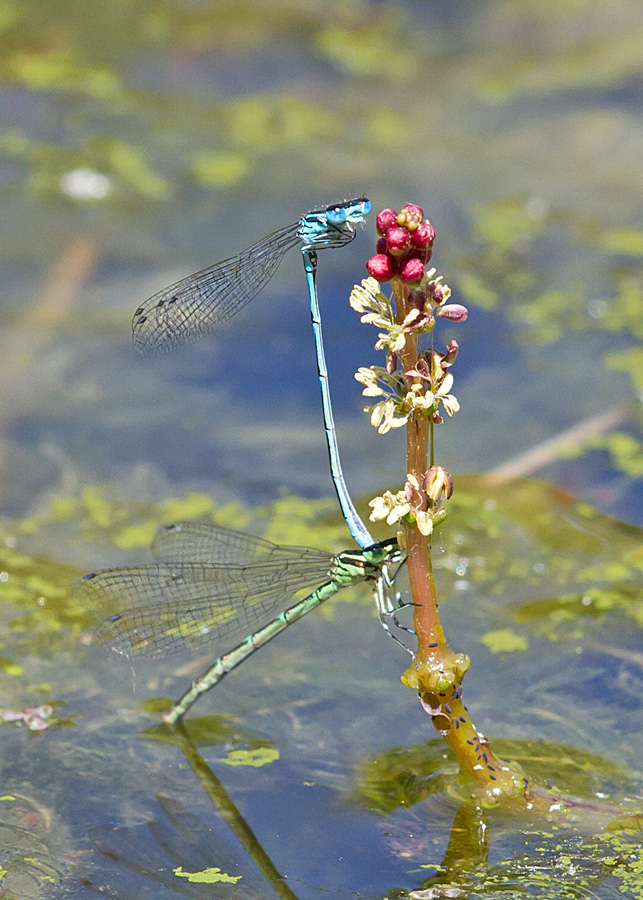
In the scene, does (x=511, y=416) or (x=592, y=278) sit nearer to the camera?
(x=511, y=416)

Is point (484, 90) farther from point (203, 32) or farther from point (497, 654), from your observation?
point (497, 654)

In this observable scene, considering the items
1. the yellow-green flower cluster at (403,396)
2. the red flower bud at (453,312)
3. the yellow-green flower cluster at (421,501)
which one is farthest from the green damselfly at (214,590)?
the red flower bud at (453,312)

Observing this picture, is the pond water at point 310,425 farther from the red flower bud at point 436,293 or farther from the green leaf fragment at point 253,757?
the red flower bud at point 436,293

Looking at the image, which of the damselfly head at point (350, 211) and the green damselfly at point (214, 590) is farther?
the green damselfly at point (214, 590)

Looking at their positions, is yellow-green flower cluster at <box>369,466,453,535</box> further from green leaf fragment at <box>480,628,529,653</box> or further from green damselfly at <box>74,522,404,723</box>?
green leaf fragment at <box>480,628,529,653</box>

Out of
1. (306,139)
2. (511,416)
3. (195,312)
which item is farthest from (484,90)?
(195,312)
